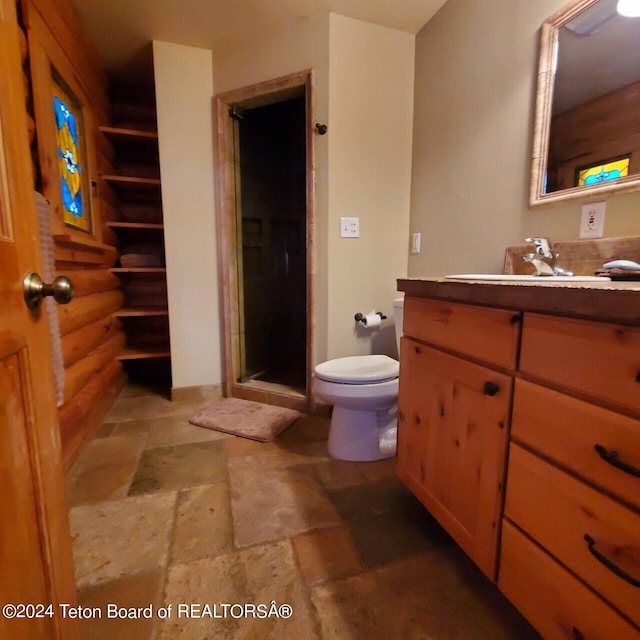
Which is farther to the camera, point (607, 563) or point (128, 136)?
point (128, 136)

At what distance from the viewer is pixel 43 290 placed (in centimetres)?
63

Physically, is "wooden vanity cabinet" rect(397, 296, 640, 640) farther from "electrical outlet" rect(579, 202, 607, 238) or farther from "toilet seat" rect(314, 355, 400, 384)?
"electrical outlet" rect(579, 202, 607, 238)

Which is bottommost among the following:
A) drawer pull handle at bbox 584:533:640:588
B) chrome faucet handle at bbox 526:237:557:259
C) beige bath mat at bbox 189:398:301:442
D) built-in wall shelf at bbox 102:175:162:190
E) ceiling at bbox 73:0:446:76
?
beige bath mat at bbox 189:398:301:442

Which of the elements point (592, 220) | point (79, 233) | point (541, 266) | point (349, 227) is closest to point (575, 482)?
point (541, 266)

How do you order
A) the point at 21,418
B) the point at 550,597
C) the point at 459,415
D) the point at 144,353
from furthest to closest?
the point at 144,353, the point at 459,415, the point at 550,597, the point at 21,418

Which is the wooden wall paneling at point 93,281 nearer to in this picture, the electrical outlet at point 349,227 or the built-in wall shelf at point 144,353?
the built-in wall shelf at point 144,353

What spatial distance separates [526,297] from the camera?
2.51ft

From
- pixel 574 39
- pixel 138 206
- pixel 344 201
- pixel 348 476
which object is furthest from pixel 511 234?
pixel 138 206

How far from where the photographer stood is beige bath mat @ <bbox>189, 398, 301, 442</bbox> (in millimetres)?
2000

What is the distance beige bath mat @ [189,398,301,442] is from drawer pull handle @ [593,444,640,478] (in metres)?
1.57

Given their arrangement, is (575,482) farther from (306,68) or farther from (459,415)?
(306,68)

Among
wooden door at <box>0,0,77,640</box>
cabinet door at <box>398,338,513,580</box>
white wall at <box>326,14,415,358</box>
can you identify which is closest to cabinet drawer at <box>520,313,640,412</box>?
cabinet door at <box>398,338,513,580</box>

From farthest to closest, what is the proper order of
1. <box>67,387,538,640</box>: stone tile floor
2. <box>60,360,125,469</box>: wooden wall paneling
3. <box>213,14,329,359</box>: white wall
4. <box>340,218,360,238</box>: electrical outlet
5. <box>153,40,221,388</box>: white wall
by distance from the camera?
1. <box>153,40,221,388</box>: white wall
2. <box>340,218,360,238</box>: electrical outlet
3. <box>213,14,329,359</box>: white wall
4. <box>60,360,125,469</box>: wooden wall paneling
5. <box>67,387,538,640</box>: stone tile floor

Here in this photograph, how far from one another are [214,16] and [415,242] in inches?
66.8
